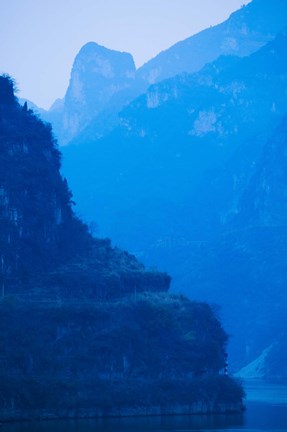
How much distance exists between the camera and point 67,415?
14662 centimetres

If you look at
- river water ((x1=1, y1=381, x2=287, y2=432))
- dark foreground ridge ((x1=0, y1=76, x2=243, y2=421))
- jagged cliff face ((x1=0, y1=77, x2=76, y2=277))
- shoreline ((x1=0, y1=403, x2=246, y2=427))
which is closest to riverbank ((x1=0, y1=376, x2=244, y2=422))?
shoreline ((x1=0, y1=403, x2=246, y2=427))

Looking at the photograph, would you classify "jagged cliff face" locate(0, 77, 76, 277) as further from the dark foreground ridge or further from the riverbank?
the riverbank

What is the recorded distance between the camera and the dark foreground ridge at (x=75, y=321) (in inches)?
5807

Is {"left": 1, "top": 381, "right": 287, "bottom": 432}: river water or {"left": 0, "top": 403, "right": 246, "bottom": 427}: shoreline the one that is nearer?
{"left": 1, "top": 381, "right": 287, "bottom": 432}: river water

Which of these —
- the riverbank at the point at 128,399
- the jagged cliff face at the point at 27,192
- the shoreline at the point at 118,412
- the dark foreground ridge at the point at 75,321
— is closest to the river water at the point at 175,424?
the shoreline at the point at 118,412

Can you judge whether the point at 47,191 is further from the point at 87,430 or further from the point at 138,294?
the point at 87,430

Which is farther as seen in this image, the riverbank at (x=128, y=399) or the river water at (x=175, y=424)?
the riverbank at (x=128, y=399)

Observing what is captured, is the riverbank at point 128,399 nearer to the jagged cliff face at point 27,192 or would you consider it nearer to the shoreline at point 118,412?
the shoreline at point 118,412

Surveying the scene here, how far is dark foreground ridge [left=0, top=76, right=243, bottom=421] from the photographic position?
148m

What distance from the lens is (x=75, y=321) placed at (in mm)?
154875

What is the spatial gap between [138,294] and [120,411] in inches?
895

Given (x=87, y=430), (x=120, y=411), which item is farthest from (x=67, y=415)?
(x=87, y=430)

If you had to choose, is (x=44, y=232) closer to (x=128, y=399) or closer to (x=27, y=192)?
(x=27, y=192)

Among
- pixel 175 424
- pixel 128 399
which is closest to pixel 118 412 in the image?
pixel 128 399
